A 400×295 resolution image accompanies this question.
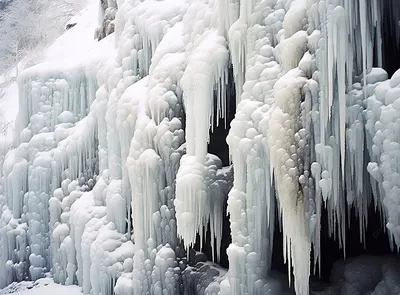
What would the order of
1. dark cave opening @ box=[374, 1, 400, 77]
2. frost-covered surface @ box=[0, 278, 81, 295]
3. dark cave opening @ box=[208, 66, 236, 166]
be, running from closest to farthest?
dark cave opening @ box=[374, 1, 400, 77]
dark cave opening @ box=[208, 66, 236, 166]
frost-covered surface @ box=[0, 278, 81, 295]

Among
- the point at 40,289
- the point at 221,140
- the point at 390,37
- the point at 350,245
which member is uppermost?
the point at 390,37

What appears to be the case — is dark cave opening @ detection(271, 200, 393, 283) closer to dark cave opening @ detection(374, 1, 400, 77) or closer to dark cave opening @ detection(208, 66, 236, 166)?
dark cave opening @ detection(208, 66, 236, 166)

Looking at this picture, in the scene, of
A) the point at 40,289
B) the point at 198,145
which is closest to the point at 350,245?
the point at 198,145

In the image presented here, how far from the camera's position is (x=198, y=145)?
6.00 metres

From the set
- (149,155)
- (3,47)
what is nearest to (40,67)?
(149,155)

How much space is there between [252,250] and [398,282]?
1.54 m

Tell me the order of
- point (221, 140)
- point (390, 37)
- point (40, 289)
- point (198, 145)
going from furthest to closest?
point (40, 289) → point (221, 140) → point (198, 145) → point (390, 37)

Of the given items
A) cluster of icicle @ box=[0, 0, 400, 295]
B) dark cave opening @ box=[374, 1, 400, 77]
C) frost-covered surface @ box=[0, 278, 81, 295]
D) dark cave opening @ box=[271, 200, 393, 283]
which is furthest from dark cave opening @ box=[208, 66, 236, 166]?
frost-covered surface @ box=[0, 278, 81, 295]

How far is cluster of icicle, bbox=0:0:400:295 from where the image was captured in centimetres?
482

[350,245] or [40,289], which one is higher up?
[350,245]

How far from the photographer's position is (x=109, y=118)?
311 inches

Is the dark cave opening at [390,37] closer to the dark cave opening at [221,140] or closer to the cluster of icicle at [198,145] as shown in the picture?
the cluster of icicle at [198,145]

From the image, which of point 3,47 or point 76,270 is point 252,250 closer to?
point 76,270

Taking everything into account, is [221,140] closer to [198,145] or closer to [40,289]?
[198,145]
